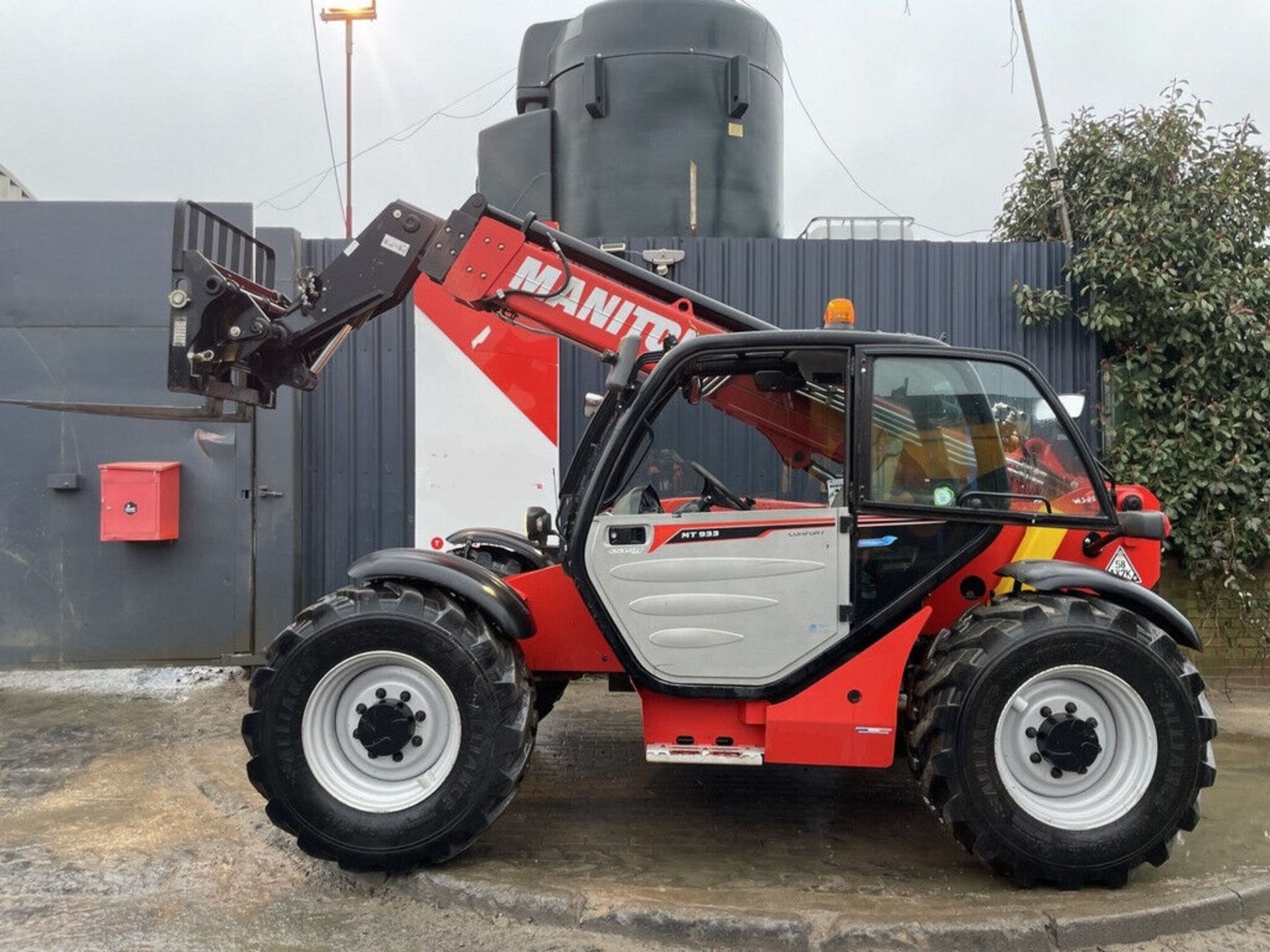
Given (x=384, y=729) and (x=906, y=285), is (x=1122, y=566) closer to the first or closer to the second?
(x=384, y=729)

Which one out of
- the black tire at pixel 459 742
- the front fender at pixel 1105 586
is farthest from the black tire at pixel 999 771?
the black tire at pixel 459 742

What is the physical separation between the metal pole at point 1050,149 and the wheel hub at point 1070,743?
16.4ft

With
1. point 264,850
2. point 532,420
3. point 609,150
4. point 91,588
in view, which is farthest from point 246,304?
point 609,150

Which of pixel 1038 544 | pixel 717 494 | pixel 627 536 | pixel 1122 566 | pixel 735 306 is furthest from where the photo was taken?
pixel 735 306

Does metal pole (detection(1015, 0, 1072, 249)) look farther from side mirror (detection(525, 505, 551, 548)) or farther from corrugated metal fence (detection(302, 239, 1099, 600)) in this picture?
side mirror (detection(525, 505, 551, 548))

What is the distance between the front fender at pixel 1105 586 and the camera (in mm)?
3736

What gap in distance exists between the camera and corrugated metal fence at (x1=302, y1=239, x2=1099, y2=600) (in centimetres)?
727

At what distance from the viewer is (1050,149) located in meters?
7.65

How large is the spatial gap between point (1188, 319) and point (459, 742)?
612 centimetres

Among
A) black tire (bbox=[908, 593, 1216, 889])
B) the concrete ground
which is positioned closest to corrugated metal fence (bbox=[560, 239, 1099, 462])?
the concrete ground

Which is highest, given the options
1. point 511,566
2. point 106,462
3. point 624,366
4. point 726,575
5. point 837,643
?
point 624,366

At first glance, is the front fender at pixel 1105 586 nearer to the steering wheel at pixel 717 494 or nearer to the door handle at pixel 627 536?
the steering wheel at pixel 717 494

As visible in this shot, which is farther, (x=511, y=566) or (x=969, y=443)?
(x=511, y=566)

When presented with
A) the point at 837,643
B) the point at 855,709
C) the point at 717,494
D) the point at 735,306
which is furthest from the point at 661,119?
the point at 855,709
